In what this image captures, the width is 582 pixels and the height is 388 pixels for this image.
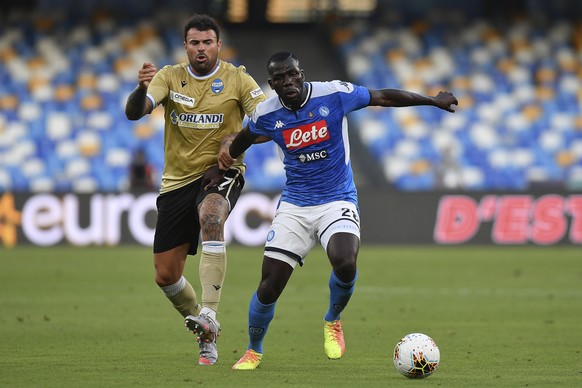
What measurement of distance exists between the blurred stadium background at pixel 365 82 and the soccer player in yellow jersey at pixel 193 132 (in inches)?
529

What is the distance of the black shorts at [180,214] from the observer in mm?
8875

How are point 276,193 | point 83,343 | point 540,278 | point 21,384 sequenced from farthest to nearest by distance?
point 276,193 → point 540,278 → point 83,343 → point 21,384

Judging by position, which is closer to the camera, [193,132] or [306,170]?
[306,170]

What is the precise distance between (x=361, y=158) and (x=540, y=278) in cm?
989

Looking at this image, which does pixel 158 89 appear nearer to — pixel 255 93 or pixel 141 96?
pixel 141 96

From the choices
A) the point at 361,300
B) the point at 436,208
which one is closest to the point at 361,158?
the point at 436,208

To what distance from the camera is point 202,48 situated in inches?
342

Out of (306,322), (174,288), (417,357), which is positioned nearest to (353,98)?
(417,357)

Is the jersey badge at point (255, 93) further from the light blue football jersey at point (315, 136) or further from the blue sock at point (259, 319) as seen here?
the blue sock at point (259, 319)

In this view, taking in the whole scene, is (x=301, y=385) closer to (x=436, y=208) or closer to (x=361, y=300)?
(x=361, y=300)

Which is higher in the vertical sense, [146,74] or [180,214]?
[146,74]

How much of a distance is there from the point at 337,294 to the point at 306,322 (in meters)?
3.19

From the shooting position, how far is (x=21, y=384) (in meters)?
7.09

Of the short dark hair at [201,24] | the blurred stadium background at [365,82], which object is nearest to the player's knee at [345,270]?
the short dark hair at [201,24]
